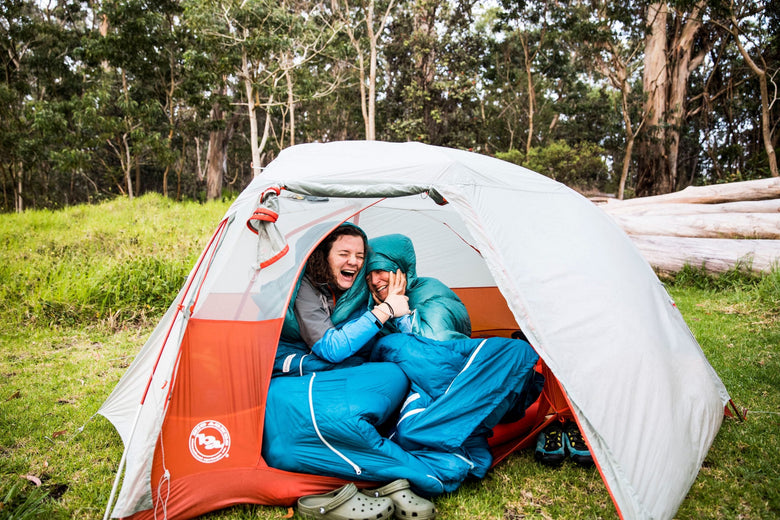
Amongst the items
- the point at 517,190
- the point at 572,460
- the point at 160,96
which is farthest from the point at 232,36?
the point at 572,460

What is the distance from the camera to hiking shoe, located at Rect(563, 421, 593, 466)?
248 cm

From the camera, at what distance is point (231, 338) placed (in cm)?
237

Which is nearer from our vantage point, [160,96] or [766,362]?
[766,362]

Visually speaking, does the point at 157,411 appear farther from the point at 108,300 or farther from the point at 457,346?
the point at 108,300

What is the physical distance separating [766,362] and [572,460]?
2206 mm

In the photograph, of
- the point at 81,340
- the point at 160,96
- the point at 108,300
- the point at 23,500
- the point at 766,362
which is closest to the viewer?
the point at 23,500

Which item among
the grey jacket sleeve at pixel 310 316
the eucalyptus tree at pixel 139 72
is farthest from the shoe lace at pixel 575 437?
the eucalyptus tree at pixel 139 72

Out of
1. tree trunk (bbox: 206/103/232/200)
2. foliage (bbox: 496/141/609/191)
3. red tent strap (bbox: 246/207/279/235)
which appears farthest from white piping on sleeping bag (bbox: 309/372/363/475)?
tree trunk (bbox: 206/103/232/200)

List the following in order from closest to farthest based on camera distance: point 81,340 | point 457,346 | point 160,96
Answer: point 457,346
point 81,340
point 160,96

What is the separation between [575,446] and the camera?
99.0 inches

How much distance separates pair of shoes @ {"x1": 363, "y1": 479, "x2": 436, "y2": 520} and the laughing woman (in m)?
0.64

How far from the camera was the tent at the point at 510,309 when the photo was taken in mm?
2025

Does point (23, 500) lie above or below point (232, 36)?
below

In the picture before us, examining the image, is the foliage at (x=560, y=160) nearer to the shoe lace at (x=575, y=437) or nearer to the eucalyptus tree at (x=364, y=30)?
the eucalyptus tree at (x=364, y=30)
